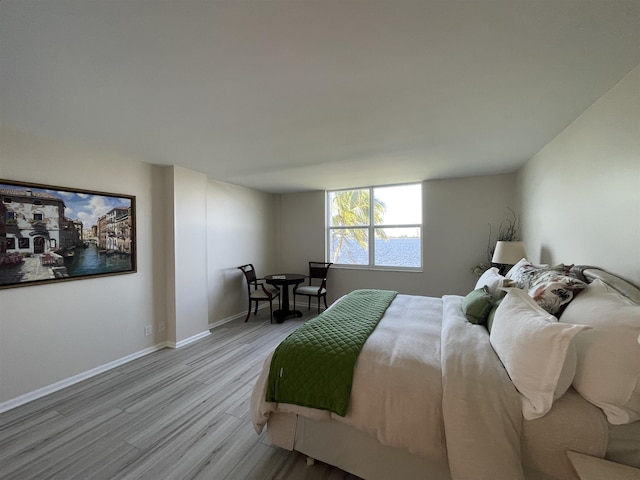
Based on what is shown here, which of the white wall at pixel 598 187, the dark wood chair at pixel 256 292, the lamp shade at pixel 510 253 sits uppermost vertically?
the white wall at pixel 598 187

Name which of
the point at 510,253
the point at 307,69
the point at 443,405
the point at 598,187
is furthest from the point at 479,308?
the point at 307,69

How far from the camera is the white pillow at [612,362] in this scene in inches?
39.3

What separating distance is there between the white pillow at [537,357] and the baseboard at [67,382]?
11.9 feet

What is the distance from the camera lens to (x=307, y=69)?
1.40 metres

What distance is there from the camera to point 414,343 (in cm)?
164

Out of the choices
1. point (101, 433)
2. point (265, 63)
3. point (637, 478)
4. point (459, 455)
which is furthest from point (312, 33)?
point (101, 433)

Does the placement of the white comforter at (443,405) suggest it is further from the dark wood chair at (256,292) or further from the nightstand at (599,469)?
the dark wood chair at (256,292)

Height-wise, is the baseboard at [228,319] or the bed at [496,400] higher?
the bed at [496,400]

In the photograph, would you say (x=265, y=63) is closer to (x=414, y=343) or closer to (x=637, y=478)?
(x=414, y=343)

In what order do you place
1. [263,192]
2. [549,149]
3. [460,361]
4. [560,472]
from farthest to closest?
[263,192]
[549,149]
[460,361]
[560,472]

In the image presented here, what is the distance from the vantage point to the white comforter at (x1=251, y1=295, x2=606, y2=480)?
108 centimetres

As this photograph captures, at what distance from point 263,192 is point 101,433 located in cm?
406

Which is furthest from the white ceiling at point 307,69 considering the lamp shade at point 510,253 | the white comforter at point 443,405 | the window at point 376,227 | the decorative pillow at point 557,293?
the window at point 376,227

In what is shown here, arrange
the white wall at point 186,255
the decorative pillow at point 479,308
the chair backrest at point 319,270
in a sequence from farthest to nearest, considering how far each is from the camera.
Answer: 1. the chair backrest at point 319,270
2. the white wall at point 186,255
3. the decorative pillow at point 479,308
